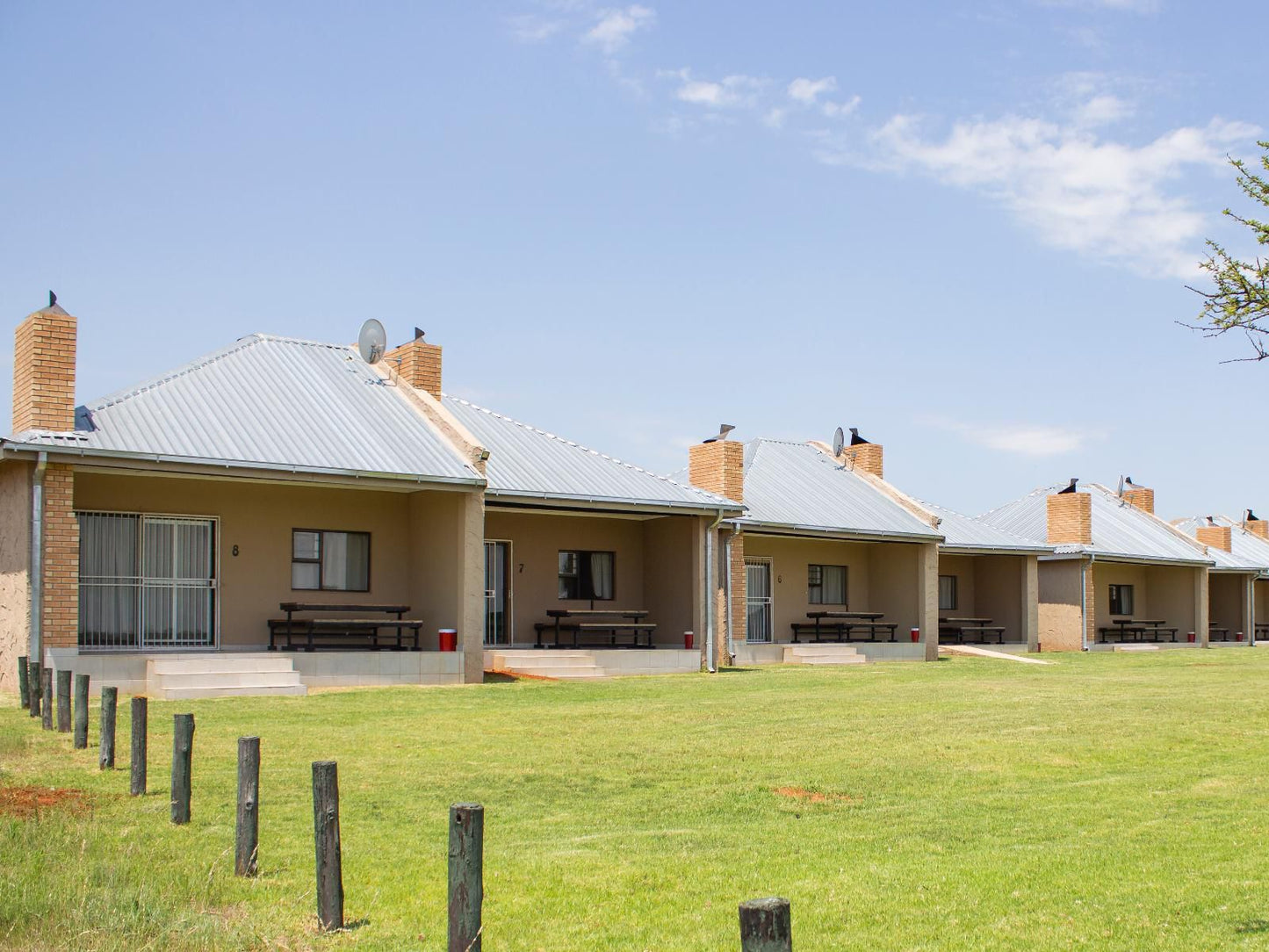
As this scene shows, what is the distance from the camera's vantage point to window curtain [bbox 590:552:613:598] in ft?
87.4

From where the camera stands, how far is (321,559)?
2258cm

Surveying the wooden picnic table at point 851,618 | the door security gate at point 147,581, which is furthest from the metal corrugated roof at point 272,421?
the wooden picnic table at point 851,618

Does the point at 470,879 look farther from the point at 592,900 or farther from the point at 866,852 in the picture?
the point at 866,852

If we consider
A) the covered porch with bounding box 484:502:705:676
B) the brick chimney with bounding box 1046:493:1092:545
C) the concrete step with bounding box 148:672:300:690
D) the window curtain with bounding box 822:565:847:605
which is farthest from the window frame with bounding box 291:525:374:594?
the brick chimney with bounding box 1046:493:1092:545

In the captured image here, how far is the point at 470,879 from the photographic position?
19.4 feet

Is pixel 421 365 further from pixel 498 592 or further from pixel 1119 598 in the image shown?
pixel 1119 598

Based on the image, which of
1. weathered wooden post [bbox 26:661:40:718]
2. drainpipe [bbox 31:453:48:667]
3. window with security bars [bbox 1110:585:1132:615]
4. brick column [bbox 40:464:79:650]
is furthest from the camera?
window with security bars [bbox 1110:585:1132:615]

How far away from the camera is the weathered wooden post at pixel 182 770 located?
29.9 ft

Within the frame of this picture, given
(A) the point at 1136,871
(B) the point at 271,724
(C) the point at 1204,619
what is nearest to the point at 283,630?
(B) the point at 271,724

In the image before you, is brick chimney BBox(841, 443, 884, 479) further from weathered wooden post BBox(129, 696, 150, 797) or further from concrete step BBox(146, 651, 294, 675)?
weathered wooden post BBox(129, 696, 150, 797)

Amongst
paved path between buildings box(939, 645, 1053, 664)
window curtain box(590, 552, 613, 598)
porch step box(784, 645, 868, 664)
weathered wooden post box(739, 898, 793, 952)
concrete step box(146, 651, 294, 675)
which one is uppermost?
window curtain box(590, 552, 613, 598)

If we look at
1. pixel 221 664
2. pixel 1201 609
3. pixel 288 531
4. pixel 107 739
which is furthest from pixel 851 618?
pixel 107 739

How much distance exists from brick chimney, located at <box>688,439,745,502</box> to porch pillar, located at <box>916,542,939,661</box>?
6.52 metres

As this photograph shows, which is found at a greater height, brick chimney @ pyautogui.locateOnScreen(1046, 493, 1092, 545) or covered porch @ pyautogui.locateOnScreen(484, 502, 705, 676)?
brick chimney @ pyautogui.locateOnScreen(1046, 493, 1092, 545)
